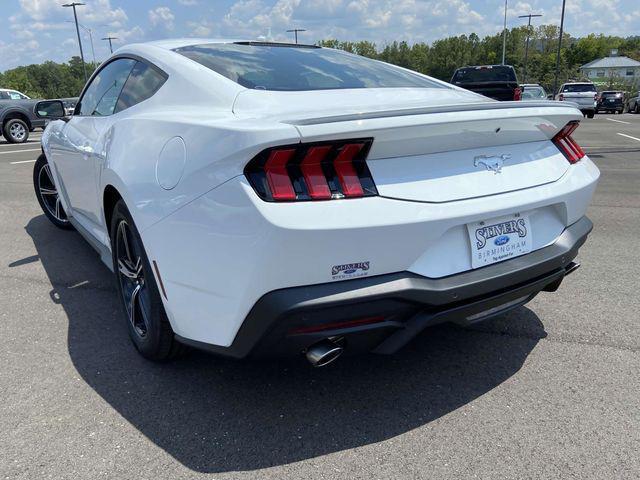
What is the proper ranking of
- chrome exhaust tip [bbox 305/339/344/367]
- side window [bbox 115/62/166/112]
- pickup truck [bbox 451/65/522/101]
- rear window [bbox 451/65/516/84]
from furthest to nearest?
rear window [bbox 451/65/516/84] → pickup truck [bbox 451/65/522/101] → side window [bbox 115/62/166/112] → chrome exhaust tip [bbox 305/339/344/367]

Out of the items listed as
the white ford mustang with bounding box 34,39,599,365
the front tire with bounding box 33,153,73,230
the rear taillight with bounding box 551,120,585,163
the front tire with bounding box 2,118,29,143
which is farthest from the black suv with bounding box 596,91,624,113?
the white ford mustang with bounding box 34,39,599,365

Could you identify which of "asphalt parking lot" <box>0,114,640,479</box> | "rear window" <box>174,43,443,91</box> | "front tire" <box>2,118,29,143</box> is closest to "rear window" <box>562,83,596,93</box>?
"front tire" <box>2,118,29,143</box>

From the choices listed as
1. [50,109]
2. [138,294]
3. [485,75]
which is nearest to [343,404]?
[138,294]

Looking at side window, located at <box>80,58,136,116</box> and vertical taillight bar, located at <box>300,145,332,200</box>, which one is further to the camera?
side window, located at <box>80,58,136,116</box>

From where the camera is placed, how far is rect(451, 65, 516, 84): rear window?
16875 mm

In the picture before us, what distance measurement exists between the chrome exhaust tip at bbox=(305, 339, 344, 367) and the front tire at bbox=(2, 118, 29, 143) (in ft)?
58.7

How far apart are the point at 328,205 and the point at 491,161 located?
821 mm

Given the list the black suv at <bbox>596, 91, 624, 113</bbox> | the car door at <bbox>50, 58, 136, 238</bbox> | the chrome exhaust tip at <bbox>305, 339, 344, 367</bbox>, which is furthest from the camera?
the black suv at <bbox>596, 91, 624, 113</bbox>

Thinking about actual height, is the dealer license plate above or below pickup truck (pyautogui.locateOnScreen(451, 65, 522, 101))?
above

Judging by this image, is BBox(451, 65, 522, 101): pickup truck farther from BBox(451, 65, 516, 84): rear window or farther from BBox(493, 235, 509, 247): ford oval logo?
BBox(493, 235, 509, 247): ford oval logo

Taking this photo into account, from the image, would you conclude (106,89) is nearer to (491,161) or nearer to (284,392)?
(284,392)

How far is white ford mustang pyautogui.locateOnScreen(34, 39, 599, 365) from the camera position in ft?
6.45

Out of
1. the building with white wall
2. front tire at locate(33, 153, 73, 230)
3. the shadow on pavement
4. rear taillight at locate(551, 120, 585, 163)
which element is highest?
rear taillight at locate(551, 120, 585, 163)

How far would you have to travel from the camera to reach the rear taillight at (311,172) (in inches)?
76.8
